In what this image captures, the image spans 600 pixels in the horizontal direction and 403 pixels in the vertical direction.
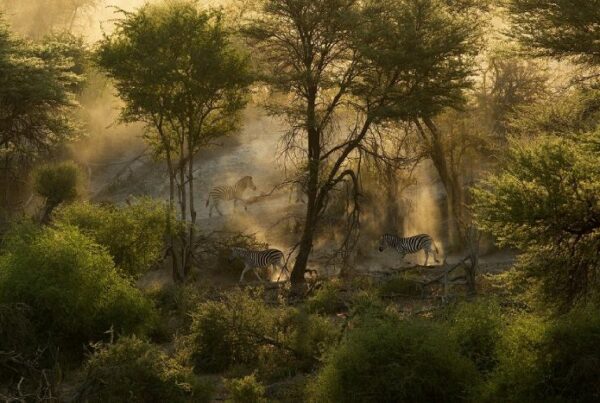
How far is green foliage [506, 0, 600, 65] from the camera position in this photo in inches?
795

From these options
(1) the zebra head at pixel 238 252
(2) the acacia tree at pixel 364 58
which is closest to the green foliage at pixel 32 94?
(1) the zebra head at pixel 238 252

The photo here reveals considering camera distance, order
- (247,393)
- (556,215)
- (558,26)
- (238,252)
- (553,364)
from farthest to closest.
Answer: (238,252), (558,26), (247,393), (556,215), (553,364)

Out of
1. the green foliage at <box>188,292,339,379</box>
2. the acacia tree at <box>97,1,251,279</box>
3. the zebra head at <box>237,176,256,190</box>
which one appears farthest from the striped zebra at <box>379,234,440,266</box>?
the green foliage at <box>188,292,339,379</box>

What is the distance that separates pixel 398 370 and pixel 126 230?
10.7 metres

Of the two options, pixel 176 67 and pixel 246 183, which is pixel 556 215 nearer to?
pixel 176 67

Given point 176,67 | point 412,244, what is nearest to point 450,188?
point 412,244

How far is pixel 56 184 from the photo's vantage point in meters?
30.2

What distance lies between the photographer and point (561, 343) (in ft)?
42.5

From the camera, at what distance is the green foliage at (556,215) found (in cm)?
1402

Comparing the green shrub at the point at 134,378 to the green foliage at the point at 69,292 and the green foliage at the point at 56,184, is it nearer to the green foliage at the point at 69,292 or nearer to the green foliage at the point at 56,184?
the green foliage at the point at 69,292

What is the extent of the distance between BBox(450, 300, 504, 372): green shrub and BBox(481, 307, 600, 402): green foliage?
84 cm

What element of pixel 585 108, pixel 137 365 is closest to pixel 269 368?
pixel 137 365

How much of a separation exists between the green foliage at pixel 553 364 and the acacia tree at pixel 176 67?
529 inches

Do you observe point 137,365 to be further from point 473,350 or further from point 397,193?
point 397,193
